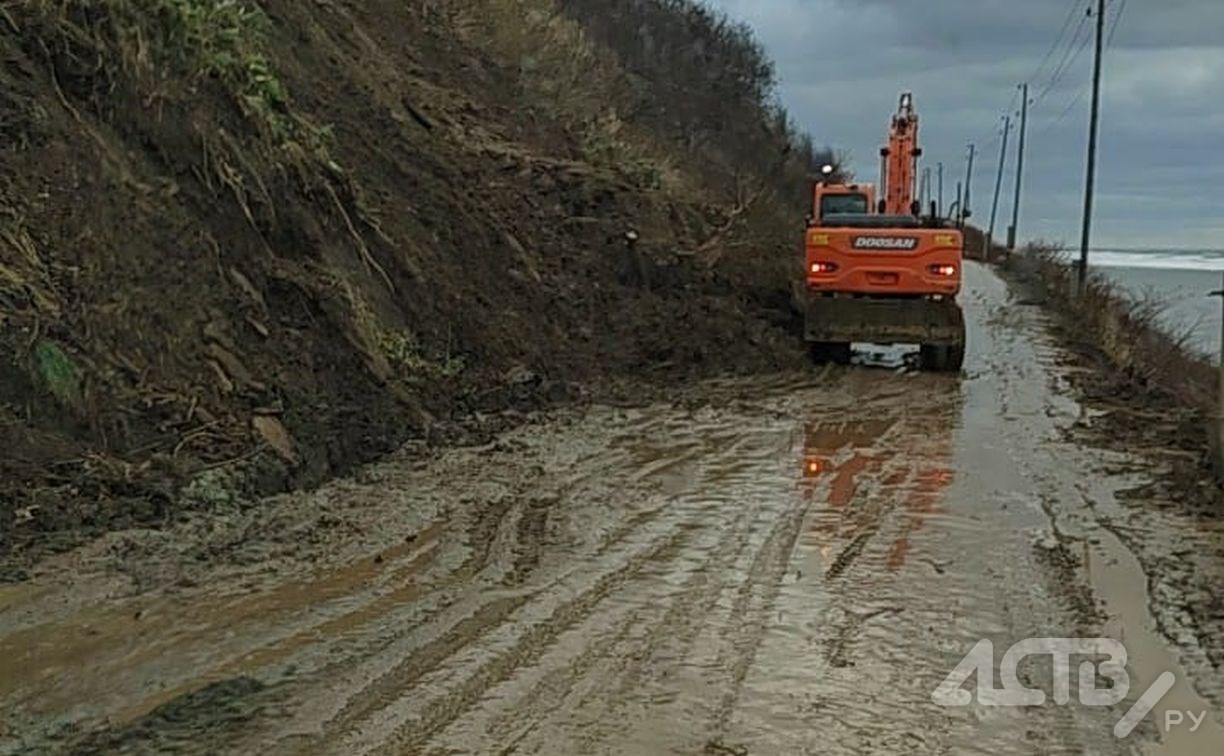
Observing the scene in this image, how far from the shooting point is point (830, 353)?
61.0 ft

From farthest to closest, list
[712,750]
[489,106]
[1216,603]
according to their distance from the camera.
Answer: [489,106]
[1216,603]
[712,750]

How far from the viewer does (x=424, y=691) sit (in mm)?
5441

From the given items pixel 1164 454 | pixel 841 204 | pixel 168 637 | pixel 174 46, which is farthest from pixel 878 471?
pixel 841 204

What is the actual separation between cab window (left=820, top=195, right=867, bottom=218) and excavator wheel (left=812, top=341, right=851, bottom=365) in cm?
778

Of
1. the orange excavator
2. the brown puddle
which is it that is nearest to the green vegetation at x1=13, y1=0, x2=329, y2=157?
the brown puddle

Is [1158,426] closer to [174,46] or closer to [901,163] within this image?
[174,46]

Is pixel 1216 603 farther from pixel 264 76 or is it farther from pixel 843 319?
pixel 843 319

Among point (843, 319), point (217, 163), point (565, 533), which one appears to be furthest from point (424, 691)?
point (843, 319)

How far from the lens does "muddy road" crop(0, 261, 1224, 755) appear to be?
16.8 ft

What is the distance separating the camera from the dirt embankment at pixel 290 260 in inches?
340

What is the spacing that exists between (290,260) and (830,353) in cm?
893

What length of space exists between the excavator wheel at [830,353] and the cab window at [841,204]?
7.78 meters

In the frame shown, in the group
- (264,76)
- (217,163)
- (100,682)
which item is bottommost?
(100,682)

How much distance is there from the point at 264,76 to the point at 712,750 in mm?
10155
